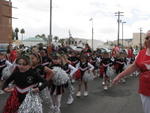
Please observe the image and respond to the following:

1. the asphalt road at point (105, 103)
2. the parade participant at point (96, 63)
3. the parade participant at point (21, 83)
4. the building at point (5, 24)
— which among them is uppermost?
the building at point (5, 24)

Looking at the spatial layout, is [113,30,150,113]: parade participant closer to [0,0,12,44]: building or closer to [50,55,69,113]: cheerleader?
[50,55,69,113]: cheerleader

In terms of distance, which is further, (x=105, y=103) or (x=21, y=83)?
(x=105, y=103)

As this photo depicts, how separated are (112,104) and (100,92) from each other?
222 cm

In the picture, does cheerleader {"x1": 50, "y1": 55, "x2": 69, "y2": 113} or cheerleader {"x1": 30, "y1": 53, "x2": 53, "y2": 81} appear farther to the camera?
cheerleader {"x1": 50, "y1": 55, "x2": 69, "y2": 113}

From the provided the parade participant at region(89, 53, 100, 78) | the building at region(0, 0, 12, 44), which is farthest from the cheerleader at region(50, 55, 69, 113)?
the building at region(0, 0, 12, 44)

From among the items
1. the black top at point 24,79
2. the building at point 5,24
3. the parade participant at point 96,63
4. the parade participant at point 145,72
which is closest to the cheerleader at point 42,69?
the black top at point 24,79

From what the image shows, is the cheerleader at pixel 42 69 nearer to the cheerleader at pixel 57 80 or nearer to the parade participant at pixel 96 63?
the cheerleader at pixel 57 80

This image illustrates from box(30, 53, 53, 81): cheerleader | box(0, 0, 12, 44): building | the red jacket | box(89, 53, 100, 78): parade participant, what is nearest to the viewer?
the red jacket

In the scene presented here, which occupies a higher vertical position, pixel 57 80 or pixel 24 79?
pixel 24 79

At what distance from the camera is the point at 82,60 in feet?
33.4

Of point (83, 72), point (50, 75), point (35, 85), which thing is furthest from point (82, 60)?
point (35, 85)

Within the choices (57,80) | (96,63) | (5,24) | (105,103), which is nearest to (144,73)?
(57,80)

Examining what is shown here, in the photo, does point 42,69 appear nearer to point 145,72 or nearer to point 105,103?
point 145,72

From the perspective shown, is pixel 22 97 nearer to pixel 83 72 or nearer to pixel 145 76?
pixel 145 76
